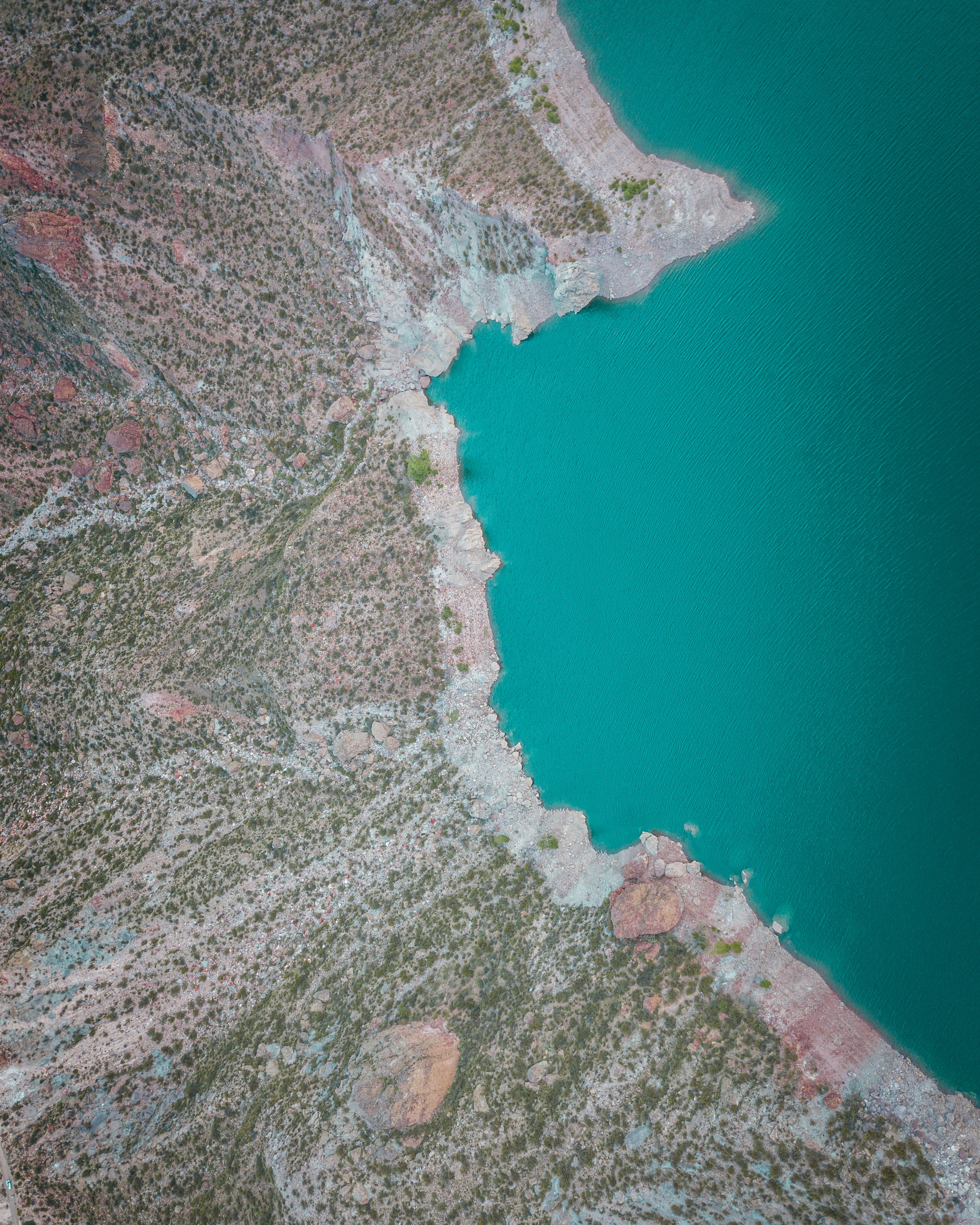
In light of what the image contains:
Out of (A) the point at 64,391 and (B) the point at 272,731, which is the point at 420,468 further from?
(A) the point at 64,391

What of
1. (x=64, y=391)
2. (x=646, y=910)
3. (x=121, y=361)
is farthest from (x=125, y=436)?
(x=646, y=910)

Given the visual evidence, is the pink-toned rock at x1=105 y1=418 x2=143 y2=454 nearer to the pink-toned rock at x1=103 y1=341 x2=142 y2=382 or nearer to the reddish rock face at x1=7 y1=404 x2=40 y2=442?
the pink-toned rock at x1=103 y1=341 x2=142 y2=382

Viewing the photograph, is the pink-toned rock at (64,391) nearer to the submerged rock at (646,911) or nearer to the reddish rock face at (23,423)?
the reddish rock face at (23,423)

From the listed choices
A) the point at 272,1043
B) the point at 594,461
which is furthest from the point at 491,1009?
the point at 594,461

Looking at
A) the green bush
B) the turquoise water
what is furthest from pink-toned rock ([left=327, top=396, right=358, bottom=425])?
the turquoise water

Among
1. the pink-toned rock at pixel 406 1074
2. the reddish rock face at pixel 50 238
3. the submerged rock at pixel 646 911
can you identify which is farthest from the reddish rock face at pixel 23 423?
the submerged rock at pixel 646 911
